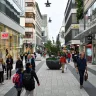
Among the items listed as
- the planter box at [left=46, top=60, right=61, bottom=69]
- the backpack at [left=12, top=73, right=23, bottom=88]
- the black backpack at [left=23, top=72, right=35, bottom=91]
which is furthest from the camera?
the planter box at [left=46, top=60, right=61, bottom=69]

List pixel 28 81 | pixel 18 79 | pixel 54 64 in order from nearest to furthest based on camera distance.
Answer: pixel 28 81
pixel 18 79
pixel 54 64

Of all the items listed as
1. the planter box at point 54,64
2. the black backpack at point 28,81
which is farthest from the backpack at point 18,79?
the planter box at point 54,64

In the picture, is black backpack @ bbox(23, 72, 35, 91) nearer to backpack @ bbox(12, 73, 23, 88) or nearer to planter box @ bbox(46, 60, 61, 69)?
backpack @ bbox(12, 73, 23, 88)

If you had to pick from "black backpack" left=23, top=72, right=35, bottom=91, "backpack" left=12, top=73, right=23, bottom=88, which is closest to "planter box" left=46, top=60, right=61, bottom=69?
"backpack" left=12, top=73, right=23, bottom=88

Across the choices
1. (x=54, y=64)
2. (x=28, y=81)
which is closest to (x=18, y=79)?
(x=28, y=81)

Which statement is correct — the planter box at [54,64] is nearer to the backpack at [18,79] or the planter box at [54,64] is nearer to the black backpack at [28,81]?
the backpack at [18,79]

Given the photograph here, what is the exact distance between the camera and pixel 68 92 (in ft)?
41.7

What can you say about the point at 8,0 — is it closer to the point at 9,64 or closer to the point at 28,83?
the point at 9,64

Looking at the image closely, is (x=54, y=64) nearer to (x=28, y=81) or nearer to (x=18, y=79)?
(x=18, y=79)

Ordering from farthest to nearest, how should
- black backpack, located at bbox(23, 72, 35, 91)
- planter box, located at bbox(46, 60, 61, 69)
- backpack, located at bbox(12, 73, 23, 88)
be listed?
planter box, located at bbox(46, 60, 61, 69), backpack, located at bbox(12, 73, 23, 88), black backpack, located at bbox(23, 72, 35, 91)

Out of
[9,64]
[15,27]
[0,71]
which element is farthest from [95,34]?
[0,71]

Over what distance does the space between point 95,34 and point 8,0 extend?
12.5m

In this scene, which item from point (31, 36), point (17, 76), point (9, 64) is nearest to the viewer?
point (17, 76)

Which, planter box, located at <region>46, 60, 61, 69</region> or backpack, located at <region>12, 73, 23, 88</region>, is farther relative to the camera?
planter box, located at <region>46, 60, 61, 69</region>
